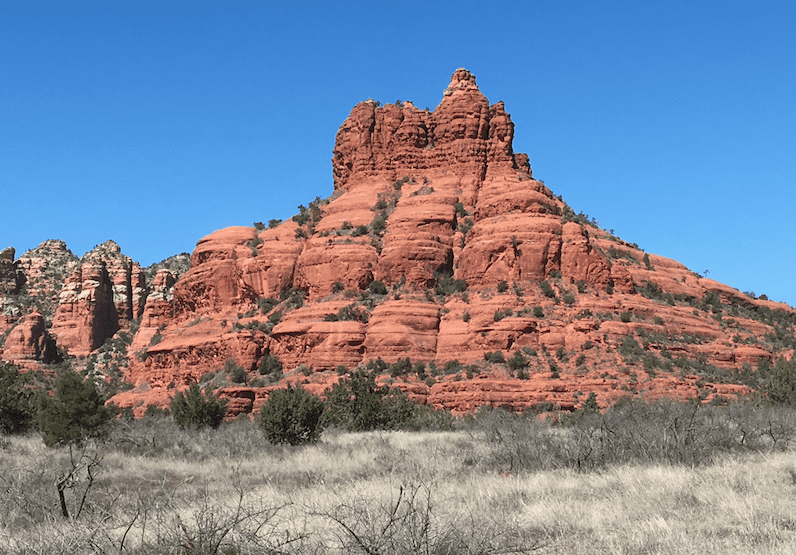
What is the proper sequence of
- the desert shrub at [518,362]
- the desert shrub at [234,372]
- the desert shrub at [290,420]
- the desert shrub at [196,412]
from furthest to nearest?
the desert shrub at [234,372]
the desert shrub at [518,362]
the desert shrub at [196,412]
the desert shrub at [290,420]

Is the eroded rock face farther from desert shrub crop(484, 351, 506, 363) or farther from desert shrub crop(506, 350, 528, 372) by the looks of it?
desert shrub crop(506, 350, 528, 372)

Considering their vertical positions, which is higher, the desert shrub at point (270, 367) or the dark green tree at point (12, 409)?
the desert shrub at point (270, 367)

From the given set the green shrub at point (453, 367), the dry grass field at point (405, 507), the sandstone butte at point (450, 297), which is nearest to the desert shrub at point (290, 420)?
the dry grass field at point (405, 507)

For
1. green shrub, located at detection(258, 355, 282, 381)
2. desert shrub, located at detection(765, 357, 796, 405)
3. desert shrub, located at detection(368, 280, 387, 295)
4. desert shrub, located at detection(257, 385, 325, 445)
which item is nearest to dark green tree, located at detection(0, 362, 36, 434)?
desert shrub, located at detection(257, 385, 325, 445)

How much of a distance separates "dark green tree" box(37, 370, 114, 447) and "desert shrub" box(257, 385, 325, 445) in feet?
21.5

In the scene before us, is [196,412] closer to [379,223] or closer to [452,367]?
[452,367]

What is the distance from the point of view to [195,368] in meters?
56.4

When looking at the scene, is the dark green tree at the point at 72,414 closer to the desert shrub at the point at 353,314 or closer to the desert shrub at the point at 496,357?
the desert shrub at the point at 353,314

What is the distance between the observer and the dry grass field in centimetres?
834

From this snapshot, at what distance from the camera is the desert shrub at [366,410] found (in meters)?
34.3

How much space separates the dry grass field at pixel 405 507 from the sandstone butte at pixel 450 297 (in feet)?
86.8

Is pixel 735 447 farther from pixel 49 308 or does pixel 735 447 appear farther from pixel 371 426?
pixel 49 308

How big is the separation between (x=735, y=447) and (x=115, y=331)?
9420 centimetres

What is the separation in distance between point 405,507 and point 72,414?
21831 millimetres
